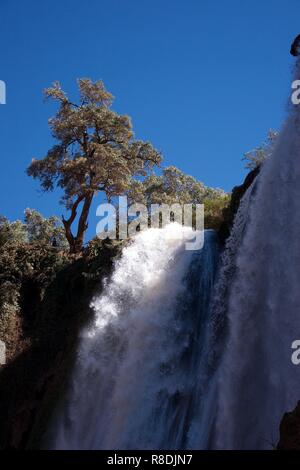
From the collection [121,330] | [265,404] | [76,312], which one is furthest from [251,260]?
[76,312]

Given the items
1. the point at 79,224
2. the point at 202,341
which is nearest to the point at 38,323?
the point at 79,224

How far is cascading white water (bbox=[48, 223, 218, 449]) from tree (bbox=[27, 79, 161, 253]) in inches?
308

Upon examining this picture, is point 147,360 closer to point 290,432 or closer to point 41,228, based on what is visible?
point 290,432

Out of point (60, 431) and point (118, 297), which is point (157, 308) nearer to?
point (118, 297)

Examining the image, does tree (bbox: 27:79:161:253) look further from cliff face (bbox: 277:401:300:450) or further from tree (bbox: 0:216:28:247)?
cliff face (bbox: 277:401:300:450)

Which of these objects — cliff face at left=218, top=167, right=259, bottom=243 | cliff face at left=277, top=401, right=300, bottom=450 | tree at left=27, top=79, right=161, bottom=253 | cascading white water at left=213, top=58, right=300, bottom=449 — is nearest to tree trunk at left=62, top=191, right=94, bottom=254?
tree at left=27, top=79, right=161, bottom=253

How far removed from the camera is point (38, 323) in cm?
2666

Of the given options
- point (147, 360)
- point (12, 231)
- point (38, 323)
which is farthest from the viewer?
point (12, 231)

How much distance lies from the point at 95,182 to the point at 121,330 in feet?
37.7

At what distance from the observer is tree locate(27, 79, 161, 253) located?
31.3m

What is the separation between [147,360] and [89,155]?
14810mm

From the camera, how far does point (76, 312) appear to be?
24969 mm

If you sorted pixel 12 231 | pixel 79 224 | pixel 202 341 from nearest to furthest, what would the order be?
pixel 202 341 → pixel 79 224 → pixel 12 231

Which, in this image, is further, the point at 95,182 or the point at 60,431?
the point at 95,182
